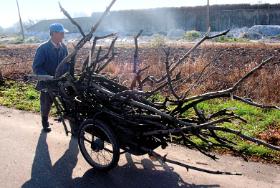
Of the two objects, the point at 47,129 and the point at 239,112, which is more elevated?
the point at 47,129

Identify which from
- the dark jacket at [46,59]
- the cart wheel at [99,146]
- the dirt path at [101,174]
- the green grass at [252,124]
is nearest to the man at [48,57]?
the dark jacket at [46,59]

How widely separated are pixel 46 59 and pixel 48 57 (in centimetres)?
5

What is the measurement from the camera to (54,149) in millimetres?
6172

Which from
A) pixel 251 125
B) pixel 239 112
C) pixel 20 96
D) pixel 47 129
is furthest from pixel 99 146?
pixel 20 96

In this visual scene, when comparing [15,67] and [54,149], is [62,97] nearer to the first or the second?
[54,149]

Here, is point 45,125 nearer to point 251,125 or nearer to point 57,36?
point 57,36

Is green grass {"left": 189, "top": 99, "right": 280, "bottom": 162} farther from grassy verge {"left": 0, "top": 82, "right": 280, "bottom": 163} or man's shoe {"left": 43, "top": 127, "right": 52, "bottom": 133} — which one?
man's shoe {"left": 43, "top": 127, "right": 52, "bottom": 133}

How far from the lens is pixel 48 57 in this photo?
6.75 m

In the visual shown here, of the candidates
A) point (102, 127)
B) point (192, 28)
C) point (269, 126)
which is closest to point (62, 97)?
point (102, 127)

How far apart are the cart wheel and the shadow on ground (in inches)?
6.1

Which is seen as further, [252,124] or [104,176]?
[252,124]

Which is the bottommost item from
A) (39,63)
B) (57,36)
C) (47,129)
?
(47,129)

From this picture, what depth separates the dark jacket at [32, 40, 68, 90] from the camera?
662 centimetres

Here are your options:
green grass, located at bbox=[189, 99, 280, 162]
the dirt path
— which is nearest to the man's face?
the dirt path
